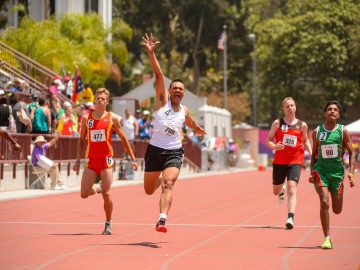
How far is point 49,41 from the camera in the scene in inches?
1815

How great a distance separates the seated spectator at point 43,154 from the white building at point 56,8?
22.4 meters

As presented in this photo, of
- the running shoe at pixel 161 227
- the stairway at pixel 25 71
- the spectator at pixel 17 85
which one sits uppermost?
the stairway at pixel 25 71

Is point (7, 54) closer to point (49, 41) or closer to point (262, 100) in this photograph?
point (49, 41)

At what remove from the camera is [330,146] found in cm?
1422

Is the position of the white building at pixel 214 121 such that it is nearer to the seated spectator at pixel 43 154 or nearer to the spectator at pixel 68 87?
the spectator at pixel 68 87

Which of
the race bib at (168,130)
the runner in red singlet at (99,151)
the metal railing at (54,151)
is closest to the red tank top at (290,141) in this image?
the runner in red singlet at (99,151)

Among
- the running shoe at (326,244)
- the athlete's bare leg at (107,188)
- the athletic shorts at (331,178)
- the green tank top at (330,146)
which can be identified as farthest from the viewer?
the athlete's bare leg at (107,188)

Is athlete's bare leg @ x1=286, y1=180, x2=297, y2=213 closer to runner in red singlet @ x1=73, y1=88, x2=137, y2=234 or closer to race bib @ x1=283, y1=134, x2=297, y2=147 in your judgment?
race bib @ x1=283, y1=134, x2=297, y2=147

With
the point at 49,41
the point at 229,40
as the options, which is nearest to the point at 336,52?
the point at 229,40

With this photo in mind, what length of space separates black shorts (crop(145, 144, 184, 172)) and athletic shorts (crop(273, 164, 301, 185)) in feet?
10.9

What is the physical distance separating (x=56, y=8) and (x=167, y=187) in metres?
40.3

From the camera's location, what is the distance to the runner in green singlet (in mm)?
14125

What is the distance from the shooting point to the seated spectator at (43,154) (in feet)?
93.9

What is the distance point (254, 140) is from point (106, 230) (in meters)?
59.3
